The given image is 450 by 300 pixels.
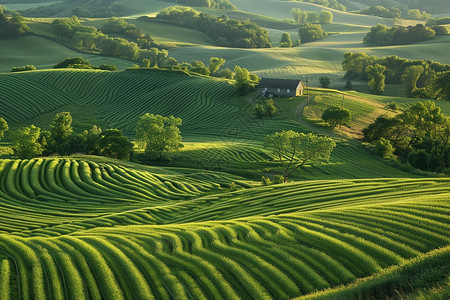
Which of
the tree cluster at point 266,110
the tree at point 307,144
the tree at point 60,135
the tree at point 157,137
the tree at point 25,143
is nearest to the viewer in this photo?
the tree at point 307,144

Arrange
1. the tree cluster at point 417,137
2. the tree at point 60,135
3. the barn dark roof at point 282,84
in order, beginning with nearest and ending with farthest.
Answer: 1. the tree at point 60,135
2. the tree cluster at point 417,137
3. the barn dark roof at point 282,84

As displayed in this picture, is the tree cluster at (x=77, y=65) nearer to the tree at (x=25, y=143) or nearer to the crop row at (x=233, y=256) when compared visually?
the tree at (x=25, y=143)

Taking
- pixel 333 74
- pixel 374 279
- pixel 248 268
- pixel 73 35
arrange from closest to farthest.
→ pixel 374 279
pixel 248 268
pixel 333 74
pixel 73 35

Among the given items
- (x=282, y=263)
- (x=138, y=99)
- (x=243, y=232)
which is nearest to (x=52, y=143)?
(x=138, y=99)

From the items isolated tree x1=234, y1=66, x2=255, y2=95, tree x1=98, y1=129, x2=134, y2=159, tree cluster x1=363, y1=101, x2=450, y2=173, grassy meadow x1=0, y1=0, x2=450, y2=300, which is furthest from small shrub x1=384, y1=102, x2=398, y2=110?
tree x1=98, y1=129, x2=134, y2=159

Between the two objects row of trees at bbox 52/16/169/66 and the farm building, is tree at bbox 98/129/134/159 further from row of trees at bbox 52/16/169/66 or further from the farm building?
row of trees at bbox 52/16/169/66

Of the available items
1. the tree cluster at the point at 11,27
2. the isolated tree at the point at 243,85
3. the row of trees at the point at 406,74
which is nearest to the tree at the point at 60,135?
the isolated tree at the point at 243,85

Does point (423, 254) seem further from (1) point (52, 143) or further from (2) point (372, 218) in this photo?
(1) point (52, 143)

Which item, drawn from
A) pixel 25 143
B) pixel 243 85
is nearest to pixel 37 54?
pixel 243 85
